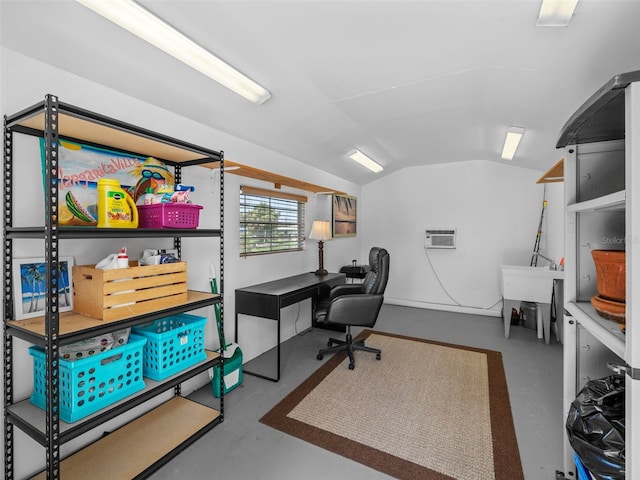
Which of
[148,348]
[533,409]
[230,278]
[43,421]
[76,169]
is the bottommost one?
[533,409]

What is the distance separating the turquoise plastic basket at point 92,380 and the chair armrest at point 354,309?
164 cm

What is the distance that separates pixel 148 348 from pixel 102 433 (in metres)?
0.65

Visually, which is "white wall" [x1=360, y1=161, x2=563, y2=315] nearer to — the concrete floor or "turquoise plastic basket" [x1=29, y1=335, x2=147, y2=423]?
the concrete floor

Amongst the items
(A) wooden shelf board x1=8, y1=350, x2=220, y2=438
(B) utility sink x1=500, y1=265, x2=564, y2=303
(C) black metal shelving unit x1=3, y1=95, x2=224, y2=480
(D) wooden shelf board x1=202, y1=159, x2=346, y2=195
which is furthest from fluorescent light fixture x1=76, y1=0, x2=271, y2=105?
(B) utility sink x1=500, y1=265, x2=564, y2=303

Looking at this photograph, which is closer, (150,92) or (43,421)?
(43,421)

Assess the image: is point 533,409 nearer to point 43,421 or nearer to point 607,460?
point 607,460

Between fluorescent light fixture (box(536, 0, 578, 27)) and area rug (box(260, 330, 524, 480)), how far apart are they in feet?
7.70

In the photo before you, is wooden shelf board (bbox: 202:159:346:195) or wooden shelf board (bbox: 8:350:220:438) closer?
wooden shelf board (bbox: 8:350:220:438)

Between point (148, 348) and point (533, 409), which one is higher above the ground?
point (148, 348)

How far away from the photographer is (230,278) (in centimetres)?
288

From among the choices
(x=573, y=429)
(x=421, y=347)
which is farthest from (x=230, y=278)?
(x=573, y=429)

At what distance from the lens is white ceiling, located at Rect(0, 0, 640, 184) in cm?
145

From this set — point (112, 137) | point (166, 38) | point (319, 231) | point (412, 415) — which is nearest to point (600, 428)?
point (412, 415)

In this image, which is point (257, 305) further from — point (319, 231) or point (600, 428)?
point (600, 428)
